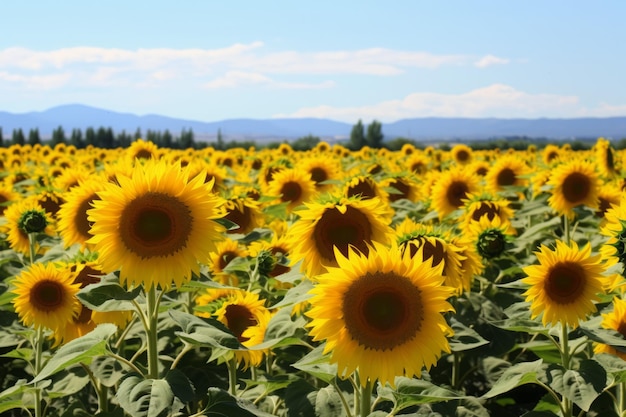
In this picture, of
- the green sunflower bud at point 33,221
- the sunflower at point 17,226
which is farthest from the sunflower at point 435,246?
the sunflower at point 17,226

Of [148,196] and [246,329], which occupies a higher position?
[148,196]

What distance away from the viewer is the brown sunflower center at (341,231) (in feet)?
12.6

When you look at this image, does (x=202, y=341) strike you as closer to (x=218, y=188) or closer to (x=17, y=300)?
(x=17, y=300)

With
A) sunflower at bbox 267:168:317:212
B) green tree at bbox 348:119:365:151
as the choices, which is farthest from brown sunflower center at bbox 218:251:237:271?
green tree at bbox 348:119:365:151

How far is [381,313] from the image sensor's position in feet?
9.89

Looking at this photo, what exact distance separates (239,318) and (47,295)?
3.81ft

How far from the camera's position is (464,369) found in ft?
18.9

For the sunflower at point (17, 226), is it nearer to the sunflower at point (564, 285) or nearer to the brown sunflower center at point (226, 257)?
the brown sunflower center at point (226, 257)

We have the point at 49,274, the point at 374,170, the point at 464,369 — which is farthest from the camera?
the point at 374,170

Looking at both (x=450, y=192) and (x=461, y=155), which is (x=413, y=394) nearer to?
(x=450, y=192)

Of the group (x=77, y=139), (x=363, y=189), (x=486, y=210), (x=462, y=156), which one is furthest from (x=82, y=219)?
(x=77, y=139)

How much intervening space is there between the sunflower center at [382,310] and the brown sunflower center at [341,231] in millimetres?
831

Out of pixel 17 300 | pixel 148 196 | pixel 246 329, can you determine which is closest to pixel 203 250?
pixel 148 196

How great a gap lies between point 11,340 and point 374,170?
22.3 feet
